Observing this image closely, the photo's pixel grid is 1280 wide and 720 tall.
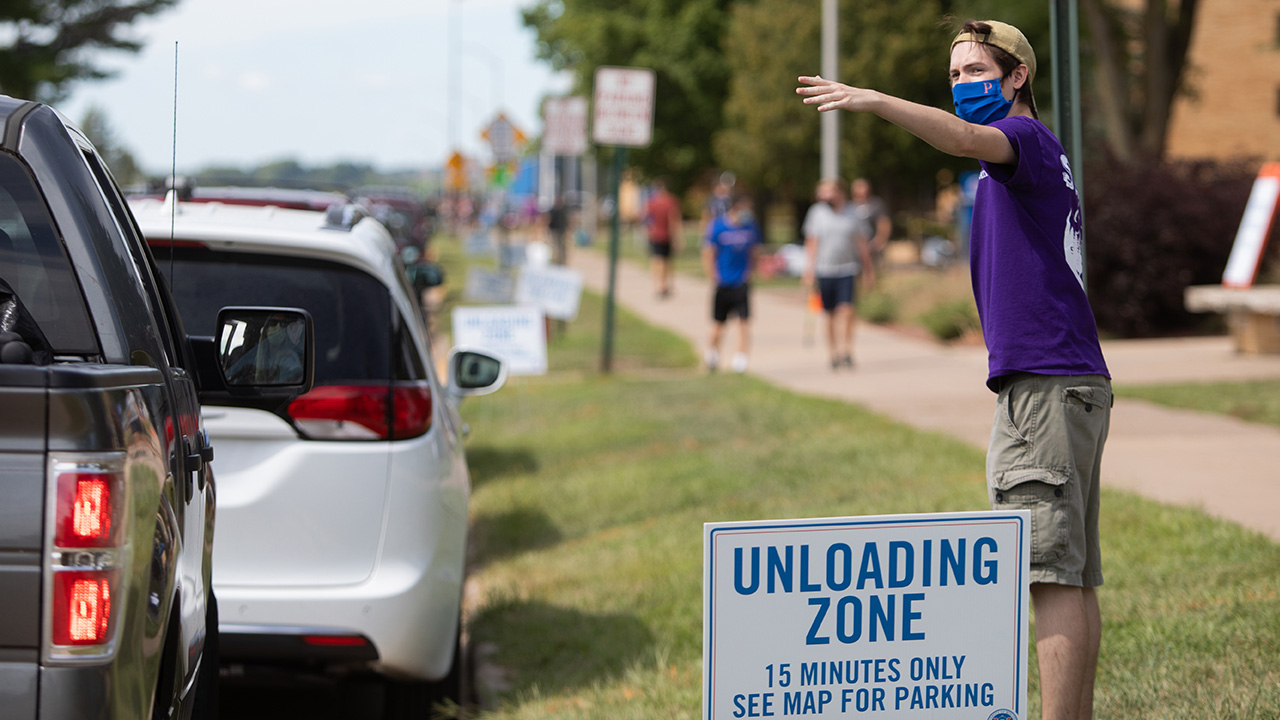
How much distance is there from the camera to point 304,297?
451 cm

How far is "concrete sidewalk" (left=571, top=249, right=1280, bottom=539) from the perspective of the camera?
7.71 metres

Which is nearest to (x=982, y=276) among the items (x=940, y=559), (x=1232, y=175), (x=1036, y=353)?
(x=1036, y=353)

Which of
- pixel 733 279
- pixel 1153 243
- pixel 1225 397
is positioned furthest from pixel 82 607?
pixel 1153 243

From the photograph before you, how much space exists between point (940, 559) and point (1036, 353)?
0.66 m

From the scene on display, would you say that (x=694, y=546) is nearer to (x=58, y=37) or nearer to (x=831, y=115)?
(x=831, y=115)

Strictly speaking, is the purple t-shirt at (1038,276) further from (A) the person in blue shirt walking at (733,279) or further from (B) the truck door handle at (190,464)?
(A) the person in blue shirt walking at (733,279)

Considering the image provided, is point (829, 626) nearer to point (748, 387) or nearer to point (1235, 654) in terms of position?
point (1235, 654)

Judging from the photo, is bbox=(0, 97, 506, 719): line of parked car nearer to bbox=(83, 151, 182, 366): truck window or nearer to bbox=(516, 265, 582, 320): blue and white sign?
bbox=(83, 151, 182, 366): truck window

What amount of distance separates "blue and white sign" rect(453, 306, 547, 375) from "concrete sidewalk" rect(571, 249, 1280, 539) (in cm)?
276

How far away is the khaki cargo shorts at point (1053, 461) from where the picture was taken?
3473 mm

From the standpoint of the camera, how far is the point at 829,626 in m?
3.08

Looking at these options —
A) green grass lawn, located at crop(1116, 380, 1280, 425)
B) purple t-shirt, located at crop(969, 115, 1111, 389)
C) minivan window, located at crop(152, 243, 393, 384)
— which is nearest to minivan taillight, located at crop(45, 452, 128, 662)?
purple t-shirt, located at crop(969, 115, 1111, 389)

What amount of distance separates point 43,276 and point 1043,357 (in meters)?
2.27

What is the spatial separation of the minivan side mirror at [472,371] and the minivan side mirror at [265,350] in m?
2.70
